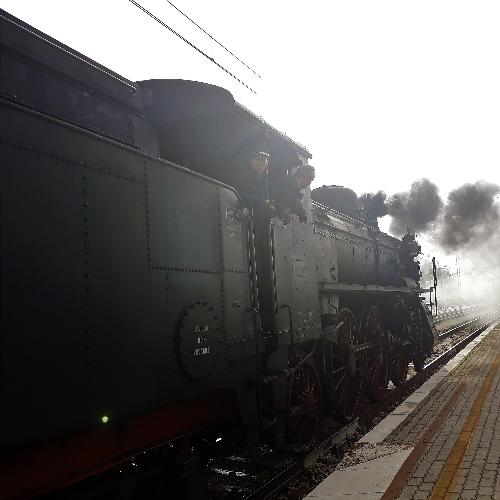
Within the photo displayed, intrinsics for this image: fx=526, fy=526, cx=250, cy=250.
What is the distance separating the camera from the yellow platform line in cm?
469

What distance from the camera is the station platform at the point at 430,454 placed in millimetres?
4801

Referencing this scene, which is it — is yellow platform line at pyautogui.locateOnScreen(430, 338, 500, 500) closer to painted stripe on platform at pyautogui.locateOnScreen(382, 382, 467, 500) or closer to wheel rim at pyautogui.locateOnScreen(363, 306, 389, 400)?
painted stripe on platform at pyautogui.locateOnScreen(382, 382, 467, 500)

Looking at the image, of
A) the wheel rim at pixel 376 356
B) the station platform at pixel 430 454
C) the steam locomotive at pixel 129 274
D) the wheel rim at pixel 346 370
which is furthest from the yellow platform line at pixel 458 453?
the wheel rim at pixel 376 356

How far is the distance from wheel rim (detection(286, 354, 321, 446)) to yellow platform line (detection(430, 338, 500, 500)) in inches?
63.0

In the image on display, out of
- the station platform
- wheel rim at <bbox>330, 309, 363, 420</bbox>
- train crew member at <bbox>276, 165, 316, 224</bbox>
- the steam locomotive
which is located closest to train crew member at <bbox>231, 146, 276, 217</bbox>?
the steam locomotive

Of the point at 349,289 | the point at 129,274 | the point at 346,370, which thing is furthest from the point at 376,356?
the point at 129,274

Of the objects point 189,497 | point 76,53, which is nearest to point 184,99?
→ point 76,53

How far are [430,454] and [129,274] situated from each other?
4.33 metres

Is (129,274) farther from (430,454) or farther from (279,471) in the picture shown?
(430,454)

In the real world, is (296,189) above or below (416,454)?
above

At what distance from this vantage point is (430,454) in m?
5.79

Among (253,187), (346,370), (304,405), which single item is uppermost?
(253,187)

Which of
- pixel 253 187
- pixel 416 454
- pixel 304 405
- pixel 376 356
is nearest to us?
pixel 253 187

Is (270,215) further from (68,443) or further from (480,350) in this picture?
(480,350)
